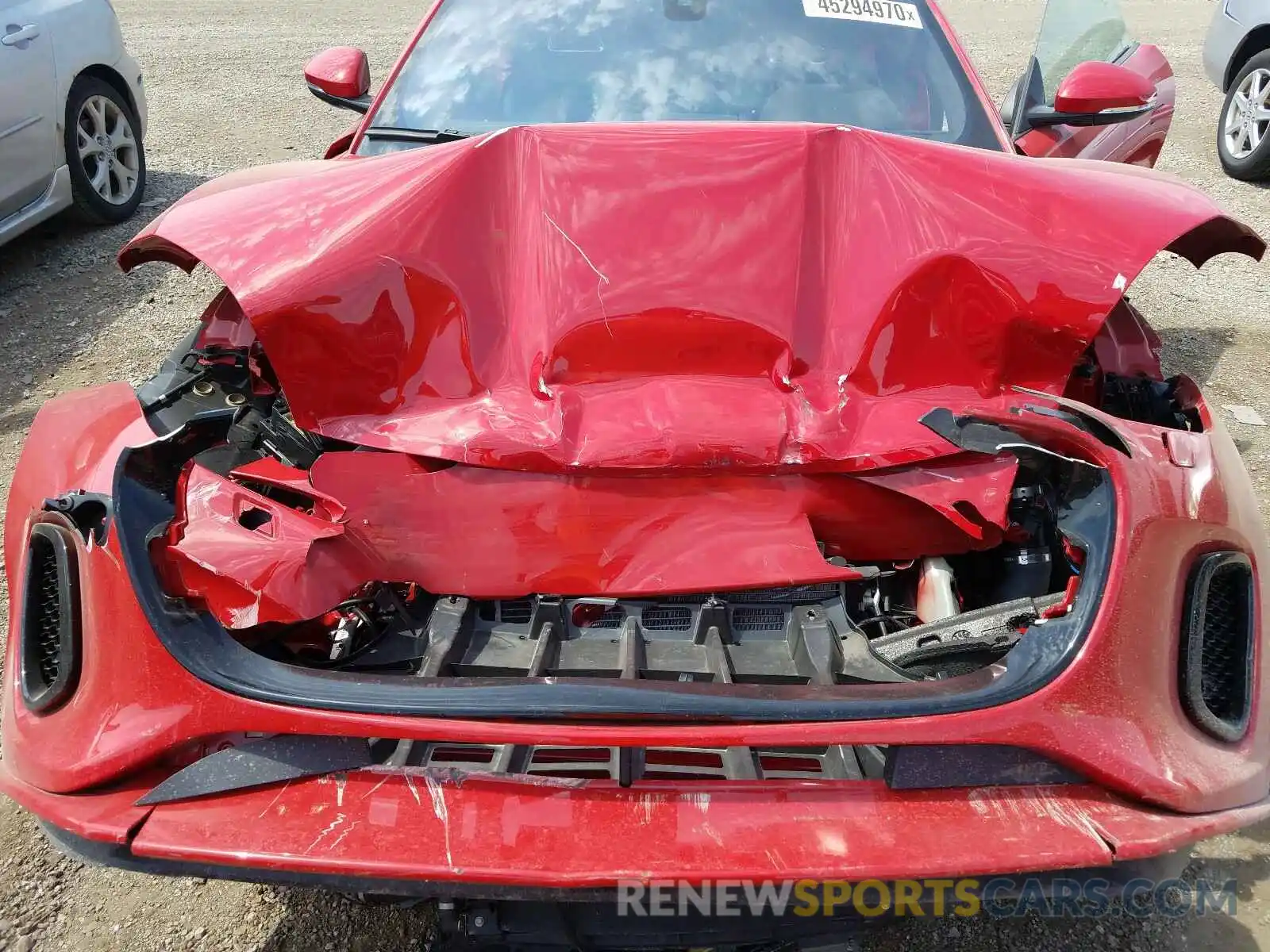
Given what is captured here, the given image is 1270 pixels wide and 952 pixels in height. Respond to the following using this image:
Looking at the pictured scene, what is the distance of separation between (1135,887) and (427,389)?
1.47 meters

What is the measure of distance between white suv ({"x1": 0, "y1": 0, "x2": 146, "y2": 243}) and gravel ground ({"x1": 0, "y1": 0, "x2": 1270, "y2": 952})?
0.92 feet

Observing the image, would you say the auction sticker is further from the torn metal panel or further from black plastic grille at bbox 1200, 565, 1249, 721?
black plastic grille at bbox 1200, 565, 1249, 721

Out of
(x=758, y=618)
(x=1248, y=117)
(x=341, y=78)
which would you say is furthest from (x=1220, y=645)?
(x=1248, y=117)

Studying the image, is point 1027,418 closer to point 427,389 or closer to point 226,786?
point 427,389

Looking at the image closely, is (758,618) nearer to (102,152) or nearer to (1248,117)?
(102,152)

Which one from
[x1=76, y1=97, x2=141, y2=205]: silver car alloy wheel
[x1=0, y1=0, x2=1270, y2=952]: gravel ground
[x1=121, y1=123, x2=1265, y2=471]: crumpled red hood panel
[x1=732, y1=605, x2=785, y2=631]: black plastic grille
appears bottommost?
[x1=0, y1=0, x2=1270, y2=952]: gravel ground

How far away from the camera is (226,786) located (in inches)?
52.6

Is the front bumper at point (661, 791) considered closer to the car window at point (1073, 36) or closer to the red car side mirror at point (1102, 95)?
the red car side mirror at point (1102, 95)

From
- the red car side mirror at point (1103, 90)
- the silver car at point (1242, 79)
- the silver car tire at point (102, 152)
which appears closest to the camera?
the red car side mirror at point (1103, 90)

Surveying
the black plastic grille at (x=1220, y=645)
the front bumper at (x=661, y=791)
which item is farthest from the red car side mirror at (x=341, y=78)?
the black plastic grille at (x=1220, y=645)

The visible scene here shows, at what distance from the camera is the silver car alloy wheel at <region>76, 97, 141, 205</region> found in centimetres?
496

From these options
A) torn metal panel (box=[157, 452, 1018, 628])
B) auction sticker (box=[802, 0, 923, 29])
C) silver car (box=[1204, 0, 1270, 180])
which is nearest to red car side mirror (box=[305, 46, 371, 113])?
auction sticker (box=[802, 0, 923, 29])

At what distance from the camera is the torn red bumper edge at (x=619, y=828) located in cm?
123

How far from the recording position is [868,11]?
2.72 meters
